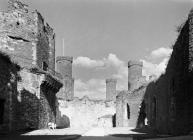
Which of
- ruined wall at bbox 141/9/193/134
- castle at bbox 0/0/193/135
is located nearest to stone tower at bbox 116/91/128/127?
castle at bbox 0/0/193/135

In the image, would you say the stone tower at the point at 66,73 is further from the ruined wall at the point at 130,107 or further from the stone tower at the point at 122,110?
the stone tower at the point at 122,110

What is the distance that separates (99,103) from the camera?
42.5 metres

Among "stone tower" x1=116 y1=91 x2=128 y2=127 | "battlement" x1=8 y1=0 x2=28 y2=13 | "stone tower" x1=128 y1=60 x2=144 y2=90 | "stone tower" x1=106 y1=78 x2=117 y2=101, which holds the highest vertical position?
"battlement" x1=8 y1=0 x2=28 y2=13

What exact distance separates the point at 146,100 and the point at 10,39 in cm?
1408

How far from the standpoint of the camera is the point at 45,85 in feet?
73.4

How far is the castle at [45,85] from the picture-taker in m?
15.0

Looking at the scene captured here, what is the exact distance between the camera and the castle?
15.0 metres

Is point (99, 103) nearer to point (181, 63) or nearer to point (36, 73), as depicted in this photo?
point (36, 73)

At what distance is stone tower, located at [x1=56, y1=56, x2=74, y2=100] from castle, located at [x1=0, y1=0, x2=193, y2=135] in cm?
825

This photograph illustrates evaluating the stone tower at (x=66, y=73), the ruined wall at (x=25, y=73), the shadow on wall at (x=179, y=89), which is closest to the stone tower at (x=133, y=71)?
the stone tower at (x=66, y=73)

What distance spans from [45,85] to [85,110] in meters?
19.9

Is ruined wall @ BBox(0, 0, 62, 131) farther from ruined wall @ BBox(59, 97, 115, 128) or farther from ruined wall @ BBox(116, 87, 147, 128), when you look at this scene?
ruined wall @ BBox(59, 97, 115, 128)

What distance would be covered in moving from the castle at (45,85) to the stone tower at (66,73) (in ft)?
27.1

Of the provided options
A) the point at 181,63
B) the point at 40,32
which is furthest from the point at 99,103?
the point at 181,63
